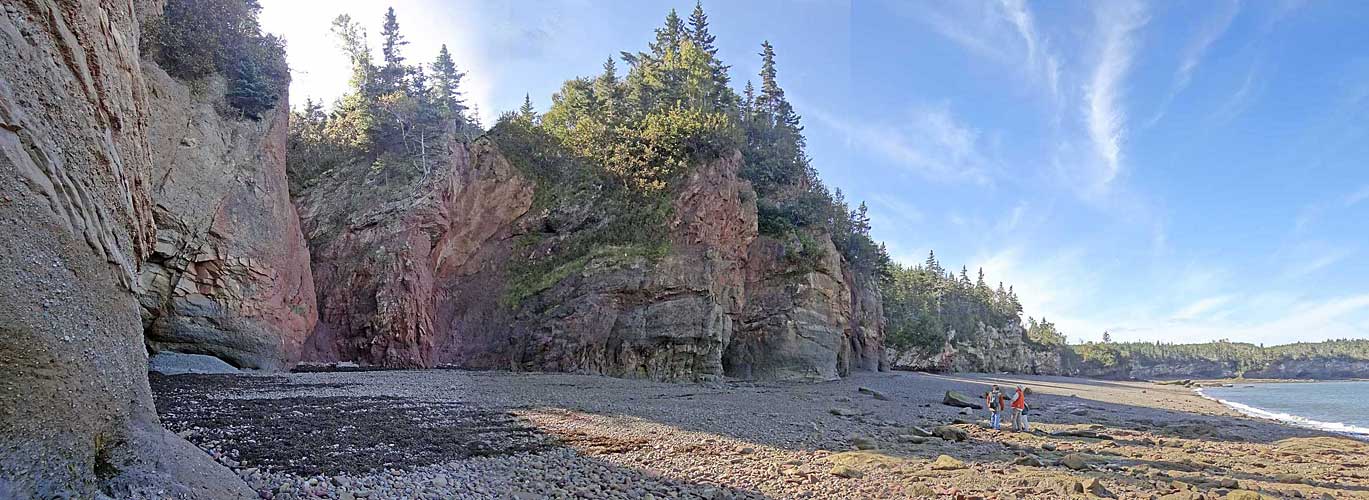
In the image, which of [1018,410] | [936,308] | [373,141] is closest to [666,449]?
[1018,410]

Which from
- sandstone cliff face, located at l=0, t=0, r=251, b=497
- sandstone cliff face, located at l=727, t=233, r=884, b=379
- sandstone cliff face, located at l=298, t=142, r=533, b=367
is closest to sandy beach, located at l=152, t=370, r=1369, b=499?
sandstone cliff face, located at l=0, t=0, r=251, b=497

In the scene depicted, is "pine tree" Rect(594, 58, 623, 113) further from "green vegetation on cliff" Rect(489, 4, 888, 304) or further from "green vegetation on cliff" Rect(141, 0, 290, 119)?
"green vegetation on cliff" Rect(141, 0, 290, 119)

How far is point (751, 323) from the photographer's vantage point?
30.9 meters

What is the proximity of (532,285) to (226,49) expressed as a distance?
13.0 m

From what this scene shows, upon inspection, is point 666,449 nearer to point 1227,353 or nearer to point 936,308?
point 936,308

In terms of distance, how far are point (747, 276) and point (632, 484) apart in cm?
2373

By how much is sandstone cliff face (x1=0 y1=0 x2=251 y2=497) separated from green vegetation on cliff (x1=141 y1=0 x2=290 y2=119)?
43.0ft

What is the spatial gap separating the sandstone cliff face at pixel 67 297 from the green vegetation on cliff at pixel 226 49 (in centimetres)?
1312

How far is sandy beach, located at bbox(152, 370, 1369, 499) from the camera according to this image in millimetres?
7719

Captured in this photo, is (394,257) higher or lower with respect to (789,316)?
higher

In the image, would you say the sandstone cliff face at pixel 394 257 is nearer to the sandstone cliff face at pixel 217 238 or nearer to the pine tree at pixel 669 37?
the sandstone cliff face at pixel 217 238

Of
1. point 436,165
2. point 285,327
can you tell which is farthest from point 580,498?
point 436,165

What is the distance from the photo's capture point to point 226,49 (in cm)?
1889

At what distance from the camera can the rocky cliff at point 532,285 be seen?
24094 millimetres
